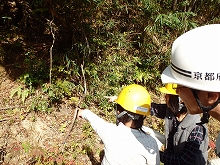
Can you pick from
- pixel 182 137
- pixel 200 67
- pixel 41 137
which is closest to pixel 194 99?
pixel 200 67

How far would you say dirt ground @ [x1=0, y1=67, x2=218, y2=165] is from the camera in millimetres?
3956

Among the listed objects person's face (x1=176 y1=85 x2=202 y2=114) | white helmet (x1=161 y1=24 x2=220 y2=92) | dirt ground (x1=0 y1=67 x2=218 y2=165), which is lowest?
dirt ground (x1=0 y1=67 x2=218 y2=165)

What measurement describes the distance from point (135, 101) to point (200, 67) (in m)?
1.18

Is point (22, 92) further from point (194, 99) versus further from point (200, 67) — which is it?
point (200, 67)

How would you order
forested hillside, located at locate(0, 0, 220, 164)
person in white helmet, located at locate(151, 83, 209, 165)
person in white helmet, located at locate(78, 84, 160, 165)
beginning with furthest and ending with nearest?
forested hillside, located at locate(0, 0, 220, 164), person in white helmet, located at locate(151, 83, 209, 165), person in white helmet, located at locate(78, 84, 160, 165)

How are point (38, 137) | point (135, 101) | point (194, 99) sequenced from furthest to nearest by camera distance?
point (38, 137) → point (135, 101) → point (194, 99)

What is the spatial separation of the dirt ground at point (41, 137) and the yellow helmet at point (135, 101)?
1.86 m

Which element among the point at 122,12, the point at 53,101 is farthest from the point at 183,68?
the point at 122,12

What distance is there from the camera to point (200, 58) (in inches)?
65.6

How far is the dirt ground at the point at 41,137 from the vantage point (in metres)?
3.96

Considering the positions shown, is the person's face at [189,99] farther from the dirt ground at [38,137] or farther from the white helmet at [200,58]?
the dirt ground at [38,137]

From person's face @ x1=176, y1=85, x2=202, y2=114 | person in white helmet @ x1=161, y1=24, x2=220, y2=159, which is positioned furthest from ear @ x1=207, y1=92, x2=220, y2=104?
person's face @ x1=176, y1=85, x2=202, y2=114

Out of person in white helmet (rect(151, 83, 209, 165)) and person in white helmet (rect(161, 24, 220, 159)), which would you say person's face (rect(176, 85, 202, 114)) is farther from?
person in white helmet (rect(151, 83, 209, 165))

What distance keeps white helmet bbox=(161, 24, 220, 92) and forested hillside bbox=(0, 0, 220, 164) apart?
2927mm
